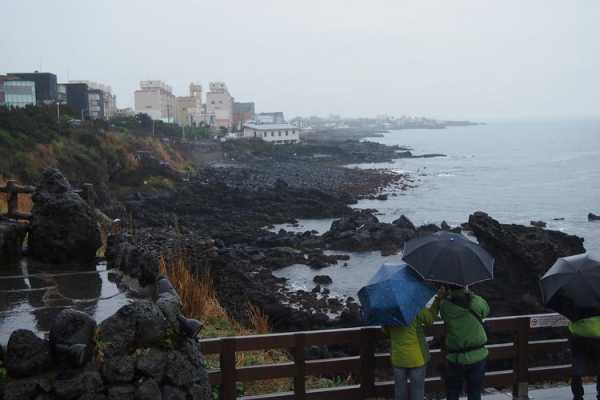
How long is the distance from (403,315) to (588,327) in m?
1.80

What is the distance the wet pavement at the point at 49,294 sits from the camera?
269 inches

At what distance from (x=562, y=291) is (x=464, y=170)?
7862 cm

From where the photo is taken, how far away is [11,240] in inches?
374

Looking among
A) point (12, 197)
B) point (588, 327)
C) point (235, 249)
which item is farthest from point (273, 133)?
point (588, 327)

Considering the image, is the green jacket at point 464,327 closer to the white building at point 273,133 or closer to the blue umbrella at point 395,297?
the blue umbrella at point 395,297

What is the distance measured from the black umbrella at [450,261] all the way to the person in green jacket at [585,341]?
107cm

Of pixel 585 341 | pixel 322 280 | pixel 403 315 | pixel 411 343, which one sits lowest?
pixel 322 280

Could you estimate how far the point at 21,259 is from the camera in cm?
971

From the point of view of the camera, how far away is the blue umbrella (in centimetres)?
508

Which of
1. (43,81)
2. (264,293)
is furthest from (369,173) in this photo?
(264,293)

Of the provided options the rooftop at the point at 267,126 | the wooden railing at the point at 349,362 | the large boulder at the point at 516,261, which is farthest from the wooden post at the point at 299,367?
the rooftop at the point at 267,126

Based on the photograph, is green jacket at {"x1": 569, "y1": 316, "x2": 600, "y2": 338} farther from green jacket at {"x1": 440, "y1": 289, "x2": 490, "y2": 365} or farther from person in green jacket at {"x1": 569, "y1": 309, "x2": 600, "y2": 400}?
green jacket at {"x1": 440, "y1": 289, "x2": 490, "y2": 365}

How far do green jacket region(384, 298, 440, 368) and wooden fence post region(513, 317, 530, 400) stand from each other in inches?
57.8

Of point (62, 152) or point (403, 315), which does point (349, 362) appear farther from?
point (62, 152)
